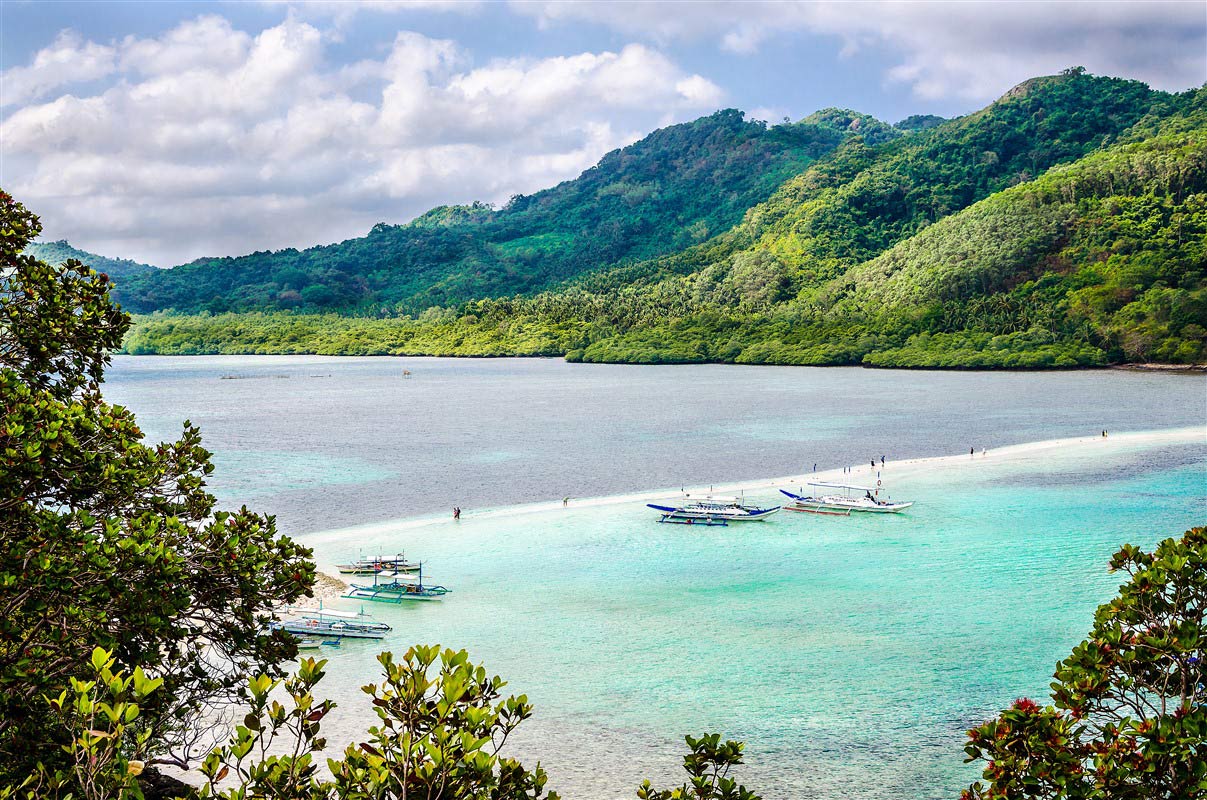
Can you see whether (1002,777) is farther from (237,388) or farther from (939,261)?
(939,261)

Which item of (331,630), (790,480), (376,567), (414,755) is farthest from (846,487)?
(414,755)

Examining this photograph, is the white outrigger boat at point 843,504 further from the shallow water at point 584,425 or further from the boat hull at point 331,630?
the boat hull at point 331,630

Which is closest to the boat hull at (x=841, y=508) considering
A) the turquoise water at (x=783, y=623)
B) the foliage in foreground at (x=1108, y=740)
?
the turquoise water at (x=783, y=623)

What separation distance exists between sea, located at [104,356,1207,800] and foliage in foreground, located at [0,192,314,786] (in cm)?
901

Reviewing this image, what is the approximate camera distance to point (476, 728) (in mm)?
5902

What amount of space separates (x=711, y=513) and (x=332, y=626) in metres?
19.2

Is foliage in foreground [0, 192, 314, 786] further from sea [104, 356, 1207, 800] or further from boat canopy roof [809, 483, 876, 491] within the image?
boat canopy roof [809, 483, 876, 491]

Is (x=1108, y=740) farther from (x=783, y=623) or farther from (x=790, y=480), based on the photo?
(x=790, y=480)

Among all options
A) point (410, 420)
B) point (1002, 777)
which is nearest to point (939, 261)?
point (410, 420)

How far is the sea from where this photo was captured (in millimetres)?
20327

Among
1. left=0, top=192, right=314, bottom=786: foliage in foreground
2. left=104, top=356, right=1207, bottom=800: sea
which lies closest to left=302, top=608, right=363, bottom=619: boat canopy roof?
left=104, top=356, right=1207, bottom=800: sea

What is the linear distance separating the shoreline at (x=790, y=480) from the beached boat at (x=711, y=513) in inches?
127

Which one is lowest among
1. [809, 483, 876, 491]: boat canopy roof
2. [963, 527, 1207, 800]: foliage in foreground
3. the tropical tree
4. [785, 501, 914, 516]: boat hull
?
[785, 501, 914, 516]: boat hull

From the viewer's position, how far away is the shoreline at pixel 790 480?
40.9m
